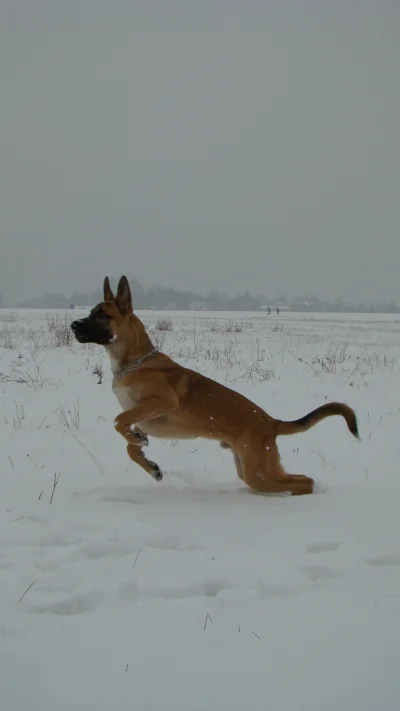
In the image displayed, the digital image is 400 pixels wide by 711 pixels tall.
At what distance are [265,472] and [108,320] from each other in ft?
6.74

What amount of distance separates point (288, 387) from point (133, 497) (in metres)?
6.20

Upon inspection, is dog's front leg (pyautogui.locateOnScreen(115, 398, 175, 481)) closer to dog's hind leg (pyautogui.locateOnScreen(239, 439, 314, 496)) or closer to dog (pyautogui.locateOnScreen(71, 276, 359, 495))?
dog (pyautogui.locateOnScreen(71, 276, 359, 495))

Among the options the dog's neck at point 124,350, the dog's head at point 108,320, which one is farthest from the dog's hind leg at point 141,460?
the dog's head at point 108,320

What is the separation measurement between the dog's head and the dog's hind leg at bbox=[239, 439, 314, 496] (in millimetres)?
1658

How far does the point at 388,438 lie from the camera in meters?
6.75

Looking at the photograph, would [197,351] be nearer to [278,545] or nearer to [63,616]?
[278,545]

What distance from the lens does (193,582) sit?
9.66ft

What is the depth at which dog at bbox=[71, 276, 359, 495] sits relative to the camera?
482cm

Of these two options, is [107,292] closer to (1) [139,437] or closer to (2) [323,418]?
(1) [139,437]

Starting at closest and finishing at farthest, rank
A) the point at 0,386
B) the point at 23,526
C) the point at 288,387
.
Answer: the point at 23,526 → the point at 0,386 → the point at 288,387

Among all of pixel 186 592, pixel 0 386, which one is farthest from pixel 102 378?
pixel 186 592

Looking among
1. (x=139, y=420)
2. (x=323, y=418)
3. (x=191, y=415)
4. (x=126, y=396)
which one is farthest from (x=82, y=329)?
(x=323, y=418)

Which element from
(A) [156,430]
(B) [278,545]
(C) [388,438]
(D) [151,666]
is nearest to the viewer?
(D) [151,666]

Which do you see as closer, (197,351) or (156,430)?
(156,430)
